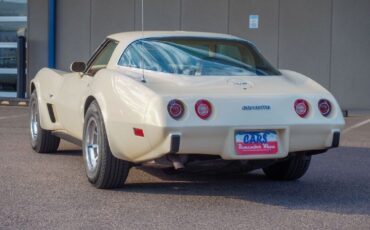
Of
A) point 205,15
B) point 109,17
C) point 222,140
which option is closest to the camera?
point 222,140

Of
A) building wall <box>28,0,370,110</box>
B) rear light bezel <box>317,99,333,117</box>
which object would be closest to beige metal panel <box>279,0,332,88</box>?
building wall <box>28,0,370,110</box>

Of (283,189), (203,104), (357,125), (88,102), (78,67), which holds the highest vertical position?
(78,67)

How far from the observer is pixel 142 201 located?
6324mm

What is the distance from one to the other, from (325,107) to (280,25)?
9427 mm

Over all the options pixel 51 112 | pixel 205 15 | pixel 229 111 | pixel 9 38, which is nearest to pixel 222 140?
pixel 229 111

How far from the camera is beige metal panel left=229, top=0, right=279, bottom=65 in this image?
1571 centimetres

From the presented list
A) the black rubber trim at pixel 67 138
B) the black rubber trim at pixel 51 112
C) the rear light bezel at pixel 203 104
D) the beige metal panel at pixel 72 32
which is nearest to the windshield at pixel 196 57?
the rear light bezel at pixel 203 104

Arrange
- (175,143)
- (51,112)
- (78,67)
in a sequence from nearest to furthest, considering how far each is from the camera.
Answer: (175,143) → (78,67) → (51,112)

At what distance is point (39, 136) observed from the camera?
880 cm

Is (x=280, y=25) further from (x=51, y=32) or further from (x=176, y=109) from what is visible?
(x=176, y=109)

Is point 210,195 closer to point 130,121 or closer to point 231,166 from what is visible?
point 231,166

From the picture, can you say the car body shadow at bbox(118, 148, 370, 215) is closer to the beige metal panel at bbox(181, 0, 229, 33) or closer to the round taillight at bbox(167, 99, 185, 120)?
the round taillight at bbox(167, 99, 185, 120)

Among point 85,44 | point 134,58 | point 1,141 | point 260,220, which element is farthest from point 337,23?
point 260,220

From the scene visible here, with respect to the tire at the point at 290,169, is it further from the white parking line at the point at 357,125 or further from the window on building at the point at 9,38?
the window on building at the point at 9,38
